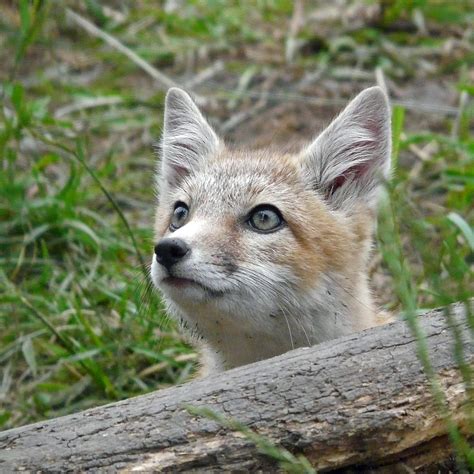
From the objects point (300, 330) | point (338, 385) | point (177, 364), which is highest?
point (338, 385)

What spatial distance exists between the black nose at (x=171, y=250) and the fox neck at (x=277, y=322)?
1.00ft

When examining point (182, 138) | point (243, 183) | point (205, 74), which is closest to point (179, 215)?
point (243, 183)

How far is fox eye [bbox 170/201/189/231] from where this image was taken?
5756 millimetres

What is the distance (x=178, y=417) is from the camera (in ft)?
11.8

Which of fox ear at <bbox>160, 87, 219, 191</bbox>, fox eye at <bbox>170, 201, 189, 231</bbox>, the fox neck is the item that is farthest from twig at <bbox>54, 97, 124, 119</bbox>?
the fox neck

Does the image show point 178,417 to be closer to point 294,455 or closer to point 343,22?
point 294,455

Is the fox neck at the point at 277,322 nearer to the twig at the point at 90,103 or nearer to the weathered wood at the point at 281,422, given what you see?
the weathered wood at the point at 281,422

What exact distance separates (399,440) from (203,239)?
1740mm

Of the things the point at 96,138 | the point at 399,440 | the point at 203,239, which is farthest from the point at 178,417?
the point at 96,138

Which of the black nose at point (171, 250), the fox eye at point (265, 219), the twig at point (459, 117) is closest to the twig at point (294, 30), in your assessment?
the twig at point (459, 117)

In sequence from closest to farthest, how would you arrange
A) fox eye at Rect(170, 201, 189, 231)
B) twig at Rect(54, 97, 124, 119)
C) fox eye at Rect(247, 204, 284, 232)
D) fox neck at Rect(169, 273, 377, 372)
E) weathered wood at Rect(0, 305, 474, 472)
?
weathered wood at Rect(0, 305, 474, 472)
fox neck at Rect(169, 273, 377, 372)
fox eye at Rect(247, 204, 284, 232)
fox eye at Rect(170, 201, 189, 231)
twig at Rect(54, 97, 124, 119)

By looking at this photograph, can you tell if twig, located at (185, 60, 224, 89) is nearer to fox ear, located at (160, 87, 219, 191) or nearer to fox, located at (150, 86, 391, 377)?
fox ear, located at (160, 87, 219, 191)

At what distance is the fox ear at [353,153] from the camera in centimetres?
586

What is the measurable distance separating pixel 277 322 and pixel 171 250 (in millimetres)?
753
